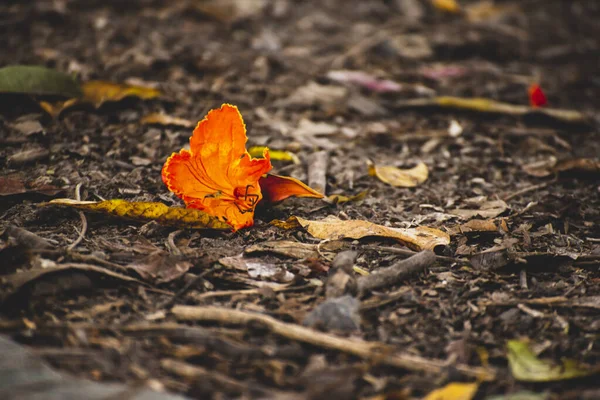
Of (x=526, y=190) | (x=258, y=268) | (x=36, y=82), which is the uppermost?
(x=36, y=82)

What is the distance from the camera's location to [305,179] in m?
2.71

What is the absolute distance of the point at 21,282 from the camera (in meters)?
1.76

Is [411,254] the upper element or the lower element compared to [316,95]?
lower

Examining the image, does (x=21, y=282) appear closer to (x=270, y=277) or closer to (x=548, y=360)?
(x=270, y=277)

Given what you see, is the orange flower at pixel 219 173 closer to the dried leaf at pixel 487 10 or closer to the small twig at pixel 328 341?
the small twig at pixel 328 341

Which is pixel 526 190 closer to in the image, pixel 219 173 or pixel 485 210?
pixel 485 210

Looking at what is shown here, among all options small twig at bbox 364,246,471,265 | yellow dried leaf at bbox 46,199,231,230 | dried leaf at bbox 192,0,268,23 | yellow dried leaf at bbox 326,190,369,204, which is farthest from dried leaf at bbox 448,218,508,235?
dried leaf at bbox 192,0,268,23

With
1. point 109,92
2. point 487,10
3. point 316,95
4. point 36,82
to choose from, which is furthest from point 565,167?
point 487,10

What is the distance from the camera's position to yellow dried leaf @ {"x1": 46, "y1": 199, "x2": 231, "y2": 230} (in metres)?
2.17

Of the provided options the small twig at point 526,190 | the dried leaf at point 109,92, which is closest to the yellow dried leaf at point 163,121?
the dried leaf at point 109,92

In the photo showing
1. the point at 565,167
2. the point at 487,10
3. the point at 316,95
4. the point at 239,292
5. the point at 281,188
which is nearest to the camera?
the point at 239,292

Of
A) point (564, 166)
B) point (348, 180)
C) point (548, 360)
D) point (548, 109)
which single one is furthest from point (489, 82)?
point (548, 360)

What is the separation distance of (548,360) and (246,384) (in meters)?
0.80

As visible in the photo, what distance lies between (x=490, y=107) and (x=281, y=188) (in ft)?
5.67
